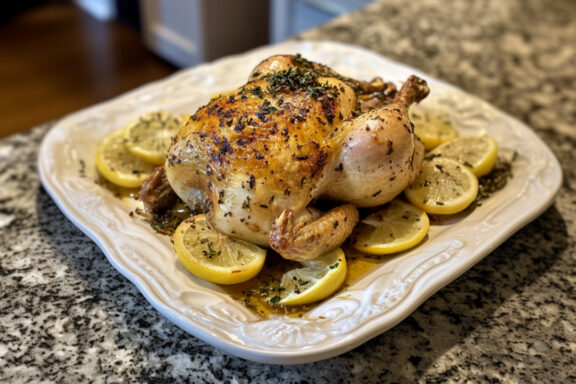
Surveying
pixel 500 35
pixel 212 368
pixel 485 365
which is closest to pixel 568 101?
pixel 500 35

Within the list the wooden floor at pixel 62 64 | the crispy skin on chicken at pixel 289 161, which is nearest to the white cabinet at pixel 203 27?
the wooden floor at pixel 62 64

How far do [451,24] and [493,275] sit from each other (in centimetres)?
203

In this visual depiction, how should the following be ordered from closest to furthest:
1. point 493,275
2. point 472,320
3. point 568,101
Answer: point 472,320
point 493,275
point 568,101

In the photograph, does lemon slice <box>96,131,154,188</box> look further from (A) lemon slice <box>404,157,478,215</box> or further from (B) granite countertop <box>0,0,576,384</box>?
(A) lemon slice <box>404,157,478,215</box>

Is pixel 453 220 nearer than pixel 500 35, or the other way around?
pixel 453 220

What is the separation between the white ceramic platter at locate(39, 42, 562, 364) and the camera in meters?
1.35

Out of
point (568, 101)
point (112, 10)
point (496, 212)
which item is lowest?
point (112, 10)

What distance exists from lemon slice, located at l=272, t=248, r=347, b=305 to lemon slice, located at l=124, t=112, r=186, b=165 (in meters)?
0.68

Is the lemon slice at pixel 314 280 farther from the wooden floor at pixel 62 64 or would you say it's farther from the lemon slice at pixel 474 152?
the wooden floor at pixel 62 64

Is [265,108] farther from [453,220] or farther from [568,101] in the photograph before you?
[568,101]

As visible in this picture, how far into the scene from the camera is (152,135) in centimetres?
203

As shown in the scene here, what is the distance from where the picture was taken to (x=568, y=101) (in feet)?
9.16

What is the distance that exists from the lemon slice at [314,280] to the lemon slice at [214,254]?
9cm

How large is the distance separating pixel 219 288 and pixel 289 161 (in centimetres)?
39
